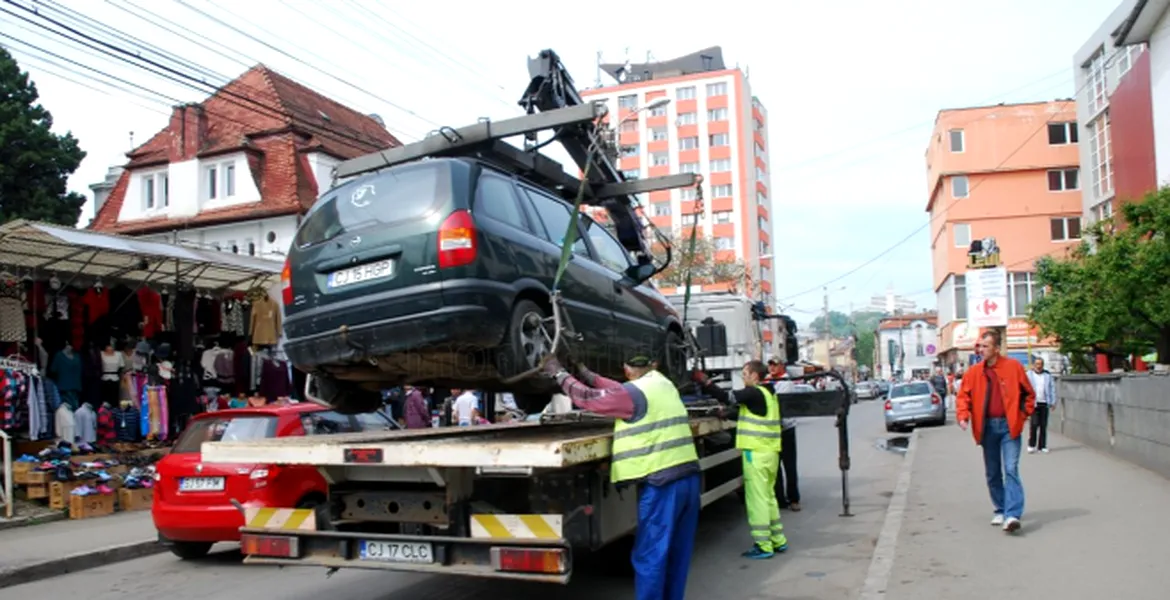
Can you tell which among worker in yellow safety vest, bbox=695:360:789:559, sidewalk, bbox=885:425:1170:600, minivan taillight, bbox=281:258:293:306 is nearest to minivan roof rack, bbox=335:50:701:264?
minivan taillight, bbox=281:258:293:306

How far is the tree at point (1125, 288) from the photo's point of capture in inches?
596

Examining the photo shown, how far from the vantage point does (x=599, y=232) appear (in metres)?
7.97

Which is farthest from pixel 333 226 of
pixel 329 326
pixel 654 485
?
pixel 654 485

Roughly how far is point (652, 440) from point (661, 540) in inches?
22.2

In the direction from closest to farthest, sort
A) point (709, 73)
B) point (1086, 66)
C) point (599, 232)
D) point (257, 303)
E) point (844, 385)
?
point (599, 232) < point (844, 385) < point (257, 303) < point (1086, 66) < point (709, 73)

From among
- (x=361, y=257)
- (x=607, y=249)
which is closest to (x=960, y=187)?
(x=607, y=249)

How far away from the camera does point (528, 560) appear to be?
5.05 m

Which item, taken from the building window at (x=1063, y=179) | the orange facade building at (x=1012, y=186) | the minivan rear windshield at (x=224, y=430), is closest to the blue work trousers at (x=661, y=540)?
the minivan rear windshield at (x=224, y=430)

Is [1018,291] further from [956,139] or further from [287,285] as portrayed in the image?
[287,285]

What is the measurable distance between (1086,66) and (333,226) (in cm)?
3795

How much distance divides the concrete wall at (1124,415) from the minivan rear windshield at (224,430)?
9594 mm

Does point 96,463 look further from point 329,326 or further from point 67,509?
point 329,326

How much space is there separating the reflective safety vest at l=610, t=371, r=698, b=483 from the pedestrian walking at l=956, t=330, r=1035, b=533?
3857 mm

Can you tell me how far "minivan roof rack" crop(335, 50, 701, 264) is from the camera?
6.86m
